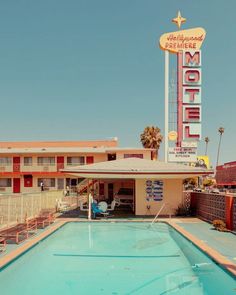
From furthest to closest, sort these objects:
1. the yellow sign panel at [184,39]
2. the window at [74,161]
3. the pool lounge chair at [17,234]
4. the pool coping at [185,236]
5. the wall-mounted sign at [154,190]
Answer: the window at [74,161] < the yellow sign panel at [184,39] < the wall-mounted sign at [154,190] < the pool lounge chair at [17,234] < the pool coping at [185,236]

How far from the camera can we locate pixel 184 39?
3159 centimetres

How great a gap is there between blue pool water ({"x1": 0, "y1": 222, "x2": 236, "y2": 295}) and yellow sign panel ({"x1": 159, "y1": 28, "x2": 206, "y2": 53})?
19.1 m

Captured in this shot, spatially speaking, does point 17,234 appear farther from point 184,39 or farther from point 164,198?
point 184,39

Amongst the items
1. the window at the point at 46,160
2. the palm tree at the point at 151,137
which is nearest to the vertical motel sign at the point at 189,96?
the window at the point at 46,160

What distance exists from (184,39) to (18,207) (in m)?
20.8

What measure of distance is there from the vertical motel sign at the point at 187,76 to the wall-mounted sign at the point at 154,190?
18.6ft

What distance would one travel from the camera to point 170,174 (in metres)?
22.1

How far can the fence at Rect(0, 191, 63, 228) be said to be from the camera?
57.7 feet

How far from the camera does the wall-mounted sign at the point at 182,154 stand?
96.9 ft

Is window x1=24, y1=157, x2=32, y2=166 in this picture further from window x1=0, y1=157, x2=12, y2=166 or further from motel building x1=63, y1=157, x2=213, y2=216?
motel building x1=63, y1=157, x2=213, y2=216

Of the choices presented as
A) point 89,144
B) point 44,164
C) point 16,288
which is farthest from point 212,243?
point 89,144

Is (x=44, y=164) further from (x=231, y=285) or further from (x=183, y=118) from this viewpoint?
(x=231, y=285)

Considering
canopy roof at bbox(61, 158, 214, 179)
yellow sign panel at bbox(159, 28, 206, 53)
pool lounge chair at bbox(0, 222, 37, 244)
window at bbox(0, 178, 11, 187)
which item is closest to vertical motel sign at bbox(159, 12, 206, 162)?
yellow sign panel at bbox(159, 28, 206, 53)

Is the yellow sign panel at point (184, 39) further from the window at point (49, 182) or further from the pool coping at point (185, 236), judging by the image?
the window at point (49, 182)
